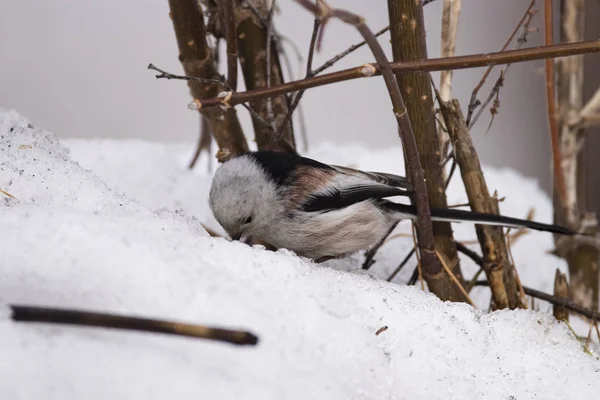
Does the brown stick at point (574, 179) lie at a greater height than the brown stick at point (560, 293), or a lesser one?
greater

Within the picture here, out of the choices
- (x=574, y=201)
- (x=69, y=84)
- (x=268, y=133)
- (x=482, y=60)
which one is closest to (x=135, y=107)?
(x=69, y=84)

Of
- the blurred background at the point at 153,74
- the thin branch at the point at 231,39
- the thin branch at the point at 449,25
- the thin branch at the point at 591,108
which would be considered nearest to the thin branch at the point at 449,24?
the thin branch at the point at 449,25

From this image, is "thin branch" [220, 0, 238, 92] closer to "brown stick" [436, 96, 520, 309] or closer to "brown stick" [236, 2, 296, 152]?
"brown stick" [236, 2, 296, 152]

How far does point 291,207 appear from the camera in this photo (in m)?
1.27

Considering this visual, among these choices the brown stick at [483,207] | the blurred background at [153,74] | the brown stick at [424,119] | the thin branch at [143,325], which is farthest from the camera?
the blurred background at [153,74]

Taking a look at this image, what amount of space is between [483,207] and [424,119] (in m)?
0.21

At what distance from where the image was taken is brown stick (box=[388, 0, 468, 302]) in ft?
3.52

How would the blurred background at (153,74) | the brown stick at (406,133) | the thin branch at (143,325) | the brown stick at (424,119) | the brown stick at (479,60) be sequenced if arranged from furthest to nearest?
the blurred background at (153,74), the brown stick at (424,119), the brown stick at (479,60), the brown stick at (406,133), the thin branch at (143,325)

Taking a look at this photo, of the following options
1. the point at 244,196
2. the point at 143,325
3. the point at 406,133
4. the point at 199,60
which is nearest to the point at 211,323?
the point at 143,325

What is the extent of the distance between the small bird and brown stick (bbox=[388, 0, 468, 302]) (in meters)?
0.10

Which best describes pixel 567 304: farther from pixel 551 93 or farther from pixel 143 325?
pixel 143 325

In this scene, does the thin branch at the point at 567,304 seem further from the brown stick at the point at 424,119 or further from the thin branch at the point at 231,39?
the thin branch at the point at 231,39

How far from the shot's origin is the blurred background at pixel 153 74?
88.3 inches

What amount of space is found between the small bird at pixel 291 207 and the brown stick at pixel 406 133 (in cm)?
18
